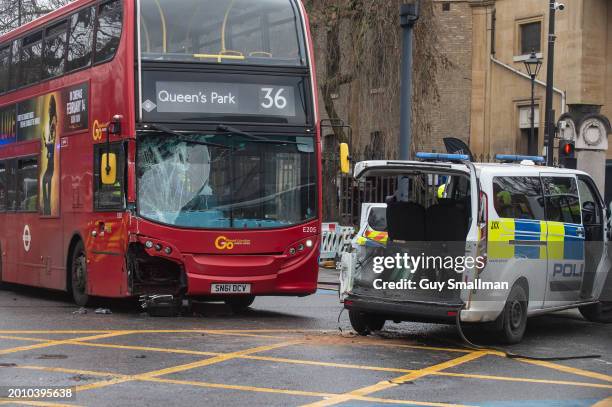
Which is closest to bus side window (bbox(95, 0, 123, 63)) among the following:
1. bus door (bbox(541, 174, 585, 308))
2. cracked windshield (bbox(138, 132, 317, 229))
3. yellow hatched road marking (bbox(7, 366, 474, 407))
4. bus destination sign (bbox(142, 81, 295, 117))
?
bus destination sign (bbox(142, 81, 295, 117))

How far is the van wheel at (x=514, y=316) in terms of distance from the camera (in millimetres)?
12430

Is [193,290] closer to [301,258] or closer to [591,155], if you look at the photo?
[301,258]

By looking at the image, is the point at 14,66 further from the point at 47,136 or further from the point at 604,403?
the point at 604,403

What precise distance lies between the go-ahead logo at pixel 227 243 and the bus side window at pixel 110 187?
1365 mm

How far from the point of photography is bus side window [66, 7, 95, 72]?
16.5 metres

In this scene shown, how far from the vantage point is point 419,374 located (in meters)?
10.3

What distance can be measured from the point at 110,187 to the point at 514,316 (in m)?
6.02

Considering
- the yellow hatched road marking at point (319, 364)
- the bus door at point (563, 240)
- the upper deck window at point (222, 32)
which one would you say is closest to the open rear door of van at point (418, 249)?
the bus door at point (563, 240)

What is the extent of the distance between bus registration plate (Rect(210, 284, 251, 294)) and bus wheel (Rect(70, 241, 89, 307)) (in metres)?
2.58

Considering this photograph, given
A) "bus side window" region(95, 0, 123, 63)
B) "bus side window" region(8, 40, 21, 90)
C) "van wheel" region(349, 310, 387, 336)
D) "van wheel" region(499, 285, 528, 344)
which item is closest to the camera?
"van wheel" region(499, 285, 528, 344)

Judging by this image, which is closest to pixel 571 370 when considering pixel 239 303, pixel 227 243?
pixel 227 243

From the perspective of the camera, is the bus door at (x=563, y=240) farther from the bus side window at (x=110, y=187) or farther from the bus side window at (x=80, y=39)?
the bus side window at (x=80, y=39)

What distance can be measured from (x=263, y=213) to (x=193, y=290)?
1435 mm

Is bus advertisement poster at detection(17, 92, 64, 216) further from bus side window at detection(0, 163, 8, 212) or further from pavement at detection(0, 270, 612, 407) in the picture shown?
pavement at detection(0, 270, 612, 407)
